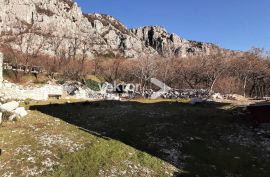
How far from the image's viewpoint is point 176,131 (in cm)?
3066

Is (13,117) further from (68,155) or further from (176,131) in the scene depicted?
(176,131)

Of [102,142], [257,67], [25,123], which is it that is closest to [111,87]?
[257,67]

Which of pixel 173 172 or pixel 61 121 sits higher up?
pixel 61 121

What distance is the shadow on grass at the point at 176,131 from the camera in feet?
78.0

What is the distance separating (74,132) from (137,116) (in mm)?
9616

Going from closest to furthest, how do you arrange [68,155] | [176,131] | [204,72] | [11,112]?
[68,155] → [176,131] → [11,112] → [204,72]

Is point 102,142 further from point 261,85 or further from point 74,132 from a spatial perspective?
point 261,85

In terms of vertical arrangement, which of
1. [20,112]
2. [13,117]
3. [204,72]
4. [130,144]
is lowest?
[130,144]

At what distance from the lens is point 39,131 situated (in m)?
27.6

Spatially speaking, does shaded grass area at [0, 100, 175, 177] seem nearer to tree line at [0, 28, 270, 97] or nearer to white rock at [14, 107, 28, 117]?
white rock at [14, 107, 28, 117]

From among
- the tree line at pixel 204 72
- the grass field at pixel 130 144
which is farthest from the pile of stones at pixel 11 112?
the tree line at pixel 204 72

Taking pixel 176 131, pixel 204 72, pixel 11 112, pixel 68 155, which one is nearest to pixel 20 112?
pixel 11 112

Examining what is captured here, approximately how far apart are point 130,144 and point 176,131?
6.06 meters

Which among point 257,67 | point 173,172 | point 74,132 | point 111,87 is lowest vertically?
point 173,172
